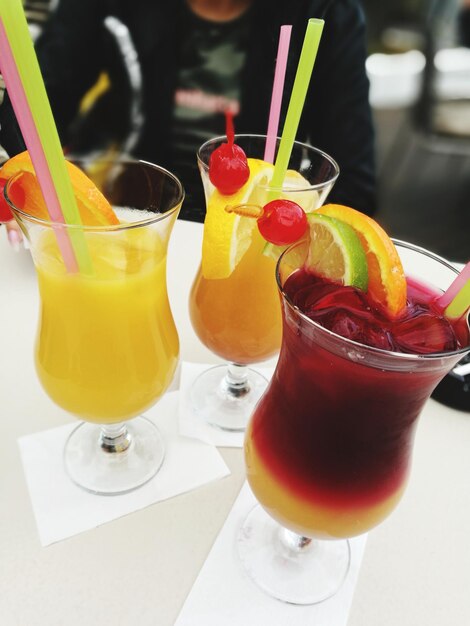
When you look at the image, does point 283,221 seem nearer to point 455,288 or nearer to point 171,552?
point 455,288

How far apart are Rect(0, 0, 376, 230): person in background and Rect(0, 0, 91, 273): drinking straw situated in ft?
3.15

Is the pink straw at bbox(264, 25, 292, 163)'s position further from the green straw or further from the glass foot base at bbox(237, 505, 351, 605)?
the glass foot base at bbox(237, 505, 351, 605)

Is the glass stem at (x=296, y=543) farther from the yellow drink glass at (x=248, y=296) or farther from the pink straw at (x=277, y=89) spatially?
the pink straw at (x=277, y=89)

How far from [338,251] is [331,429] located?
185 millimetres

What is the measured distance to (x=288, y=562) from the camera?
2.35 feet

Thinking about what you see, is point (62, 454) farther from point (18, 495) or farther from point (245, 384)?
point (245, 384)

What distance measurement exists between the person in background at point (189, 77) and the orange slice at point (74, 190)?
90cm

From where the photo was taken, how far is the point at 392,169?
3.46 m

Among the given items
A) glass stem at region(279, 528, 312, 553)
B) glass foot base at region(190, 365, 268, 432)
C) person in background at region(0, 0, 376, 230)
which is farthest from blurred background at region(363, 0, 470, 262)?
glass stem at region(279, 528, 312, 553)

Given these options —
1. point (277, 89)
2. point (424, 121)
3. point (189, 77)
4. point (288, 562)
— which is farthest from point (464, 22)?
point (288, 562)

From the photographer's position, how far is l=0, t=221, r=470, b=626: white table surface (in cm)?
62

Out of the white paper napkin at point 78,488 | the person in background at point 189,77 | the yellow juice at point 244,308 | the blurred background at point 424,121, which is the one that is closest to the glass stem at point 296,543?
the white paper napkin at point 78,488

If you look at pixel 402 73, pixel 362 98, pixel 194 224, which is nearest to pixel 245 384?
pixel 194 224

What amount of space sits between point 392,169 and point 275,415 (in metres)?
3.14
